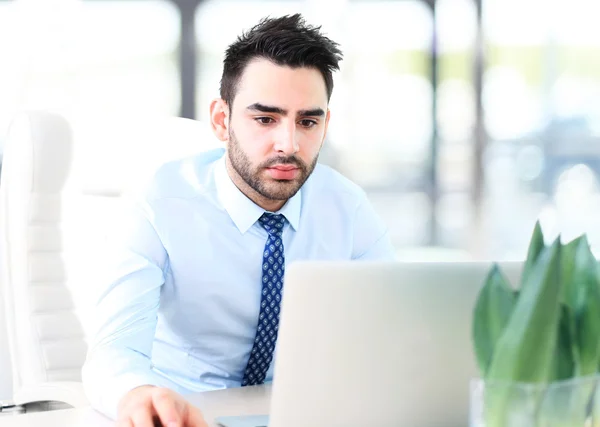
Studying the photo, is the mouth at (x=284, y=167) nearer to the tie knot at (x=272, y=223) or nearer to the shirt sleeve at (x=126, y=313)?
the tie knot at (x=272, y=223)

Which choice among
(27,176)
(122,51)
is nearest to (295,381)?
(27,176)

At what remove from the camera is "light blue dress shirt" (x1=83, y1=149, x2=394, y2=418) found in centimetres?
144

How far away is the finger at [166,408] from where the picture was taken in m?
0.89

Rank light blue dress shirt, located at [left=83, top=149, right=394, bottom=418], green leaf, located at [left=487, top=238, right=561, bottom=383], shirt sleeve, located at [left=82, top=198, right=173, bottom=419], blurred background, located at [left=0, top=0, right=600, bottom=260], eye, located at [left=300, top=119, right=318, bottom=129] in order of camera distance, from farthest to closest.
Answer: blurred background, located at [left=0, top=0, right=600, bottom=260]
eye, located at [left=300, top=119, right=318, bottom=129]
light blue dress shirt, located at [left=83, top=149, right=394, bottom=418]
shirt sleeve, located at [left=82, top=198, right=173, bottom=419]
green leaf, located at [left=487, top=238, right=561, bottom=383]

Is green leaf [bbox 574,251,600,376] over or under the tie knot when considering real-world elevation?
under

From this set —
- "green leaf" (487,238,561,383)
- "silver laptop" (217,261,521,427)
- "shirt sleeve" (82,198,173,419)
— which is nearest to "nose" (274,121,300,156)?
"shirt sleeve" (82,198,173,419)

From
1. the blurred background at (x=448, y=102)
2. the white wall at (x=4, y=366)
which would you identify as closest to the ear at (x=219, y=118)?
the white wall at (x=4, y=366)

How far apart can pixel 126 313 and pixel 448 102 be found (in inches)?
189

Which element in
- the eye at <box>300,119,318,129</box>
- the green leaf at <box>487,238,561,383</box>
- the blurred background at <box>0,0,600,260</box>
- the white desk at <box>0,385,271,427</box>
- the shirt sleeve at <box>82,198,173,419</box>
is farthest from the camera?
the blurred background at <box>0,0,600,260</box>

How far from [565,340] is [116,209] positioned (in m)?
1.34

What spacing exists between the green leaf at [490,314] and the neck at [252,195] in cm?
92

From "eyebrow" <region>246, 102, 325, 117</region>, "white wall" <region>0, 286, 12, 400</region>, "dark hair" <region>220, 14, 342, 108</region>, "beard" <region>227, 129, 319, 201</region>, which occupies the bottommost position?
"white wall" <region>0, 286, 12, 400</region>

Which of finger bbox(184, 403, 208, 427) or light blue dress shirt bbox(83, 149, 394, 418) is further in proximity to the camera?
light blue dress shirt bbox(83, 149, 394, 418)

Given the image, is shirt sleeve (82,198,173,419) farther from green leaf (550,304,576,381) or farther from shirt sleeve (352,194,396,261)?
green leaf (550,304,576,381)
